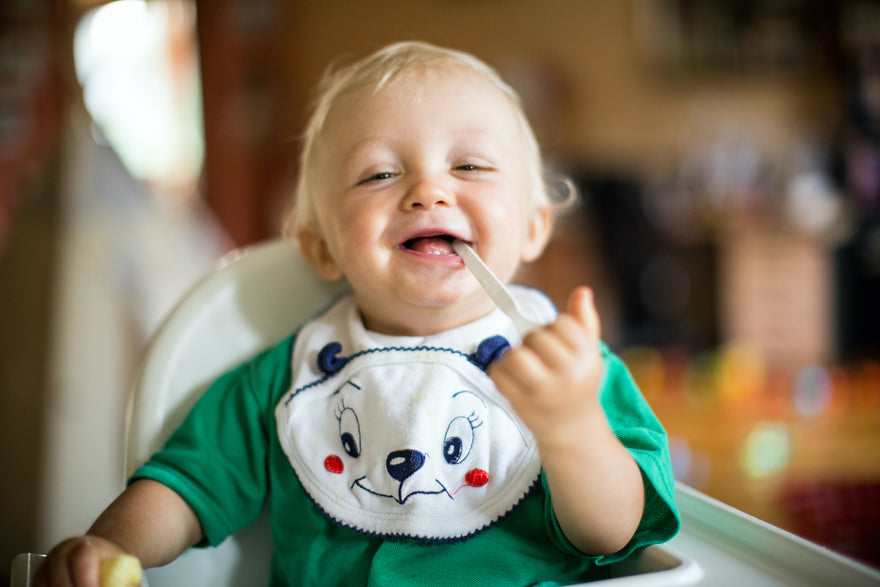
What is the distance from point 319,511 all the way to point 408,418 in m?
0.11

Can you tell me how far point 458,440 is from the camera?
1.87ft

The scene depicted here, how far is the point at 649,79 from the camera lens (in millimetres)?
3748

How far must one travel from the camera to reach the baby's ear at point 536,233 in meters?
0.72

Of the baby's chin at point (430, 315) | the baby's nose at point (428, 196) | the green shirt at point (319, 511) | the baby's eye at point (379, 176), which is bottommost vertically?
the green shirt at point (319, 511)

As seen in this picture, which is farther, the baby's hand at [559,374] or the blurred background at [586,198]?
the blurred background at [586,198]

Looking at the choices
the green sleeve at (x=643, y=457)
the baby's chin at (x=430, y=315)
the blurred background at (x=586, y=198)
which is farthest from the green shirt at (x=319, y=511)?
the blurred background at (x=586, y=198)

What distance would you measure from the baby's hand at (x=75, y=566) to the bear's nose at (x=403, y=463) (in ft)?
0.67

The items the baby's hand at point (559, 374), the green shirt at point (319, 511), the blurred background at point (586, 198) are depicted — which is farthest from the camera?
the blurred background at point (586, 198)

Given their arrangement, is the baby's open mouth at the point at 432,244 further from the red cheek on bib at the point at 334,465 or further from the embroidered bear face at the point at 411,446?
the red cheek on bib at the point at 334,465

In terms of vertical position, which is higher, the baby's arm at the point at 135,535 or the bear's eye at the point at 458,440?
the bear's eye at the point at 458,440

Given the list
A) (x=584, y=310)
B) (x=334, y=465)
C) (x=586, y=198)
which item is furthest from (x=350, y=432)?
(x=586, y=198)

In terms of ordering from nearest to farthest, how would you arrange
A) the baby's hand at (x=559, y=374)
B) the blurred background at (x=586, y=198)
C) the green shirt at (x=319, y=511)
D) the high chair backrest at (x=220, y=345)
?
the baby's hand at (x=559, y=374) < the green shirt at (x=319, y=511) < the high chair backrest at (x=220, y=345) < the blurred background at (x=586, y=198)

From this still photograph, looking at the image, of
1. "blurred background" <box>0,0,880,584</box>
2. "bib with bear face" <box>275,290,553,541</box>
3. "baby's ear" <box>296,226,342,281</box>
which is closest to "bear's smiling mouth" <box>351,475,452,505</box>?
"bib with bear face" <box>275,290,553,541</box>

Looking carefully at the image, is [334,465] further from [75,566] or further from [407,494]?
[75,566]
